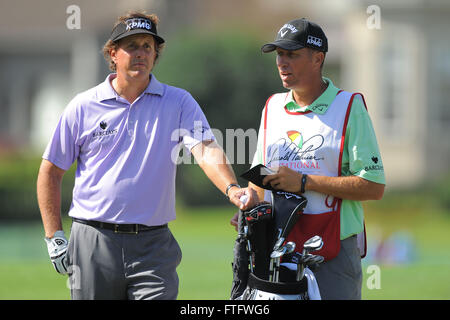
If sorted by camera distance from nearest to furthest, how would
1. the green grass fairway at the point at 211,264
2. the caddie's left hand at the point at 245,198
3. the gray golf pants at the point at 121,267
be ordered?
the caddie's left hand at the point at 245,198 → the gray golf pants at the point at 121,267 → the green grass fairway at the point at 211,264

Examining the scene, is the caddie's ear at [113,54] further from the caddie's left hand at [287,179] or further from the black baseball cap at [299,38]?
the caddie's left hand at [287,179]

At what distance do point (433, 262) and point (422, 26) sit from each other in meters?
15.7

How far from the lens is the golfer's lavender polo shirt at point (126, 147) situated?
501 centimetres

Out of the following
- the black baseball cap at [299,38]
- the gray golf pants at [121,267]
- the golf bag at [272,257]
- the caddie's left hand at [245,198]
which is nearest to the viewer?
the golf bag at [272,257]

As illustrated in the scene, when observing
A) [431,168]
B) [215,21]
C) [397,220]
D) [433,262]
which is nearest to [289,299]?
[433,262]

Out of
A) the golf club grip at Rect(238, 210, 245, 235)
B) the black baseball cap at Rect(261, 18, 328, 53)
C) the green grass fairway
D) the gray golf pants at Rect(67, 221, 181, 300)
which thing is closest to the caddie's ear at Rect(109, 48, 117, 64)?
the black baseball cap at Rect(261, 18, 328, 53)

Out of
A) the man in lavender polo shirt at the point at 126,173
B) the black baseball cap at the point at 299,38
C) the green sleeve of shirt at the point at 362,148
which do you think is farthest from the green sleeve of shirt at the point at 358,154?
the man in lavender polo shirt at the point at 126,173

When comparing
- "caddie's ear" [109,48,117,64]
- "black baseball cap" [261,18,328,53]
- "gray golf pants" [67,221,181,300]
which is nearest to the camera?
"black baseball cap" [261,18,328,53]

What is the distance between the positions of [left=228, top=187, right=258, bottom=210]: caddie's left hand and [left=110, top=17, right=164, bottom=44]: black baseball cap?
3.93ft

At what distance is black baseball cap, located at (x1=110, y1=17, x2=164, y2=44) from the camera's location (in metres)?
5.07

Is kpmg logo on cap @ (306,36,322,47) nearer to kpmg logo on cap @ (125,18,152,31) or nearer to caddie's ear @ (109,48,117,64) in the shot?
kpmg logo on cap @ (125,18,152,31)

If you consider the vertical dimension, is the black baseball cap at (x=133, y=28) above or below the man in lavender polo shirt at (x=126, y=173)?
above

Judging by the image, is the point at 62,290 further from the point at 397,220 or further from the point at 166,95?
the point at 397,220

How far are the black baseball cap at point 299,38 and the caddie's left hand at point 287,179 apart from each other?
76cm
